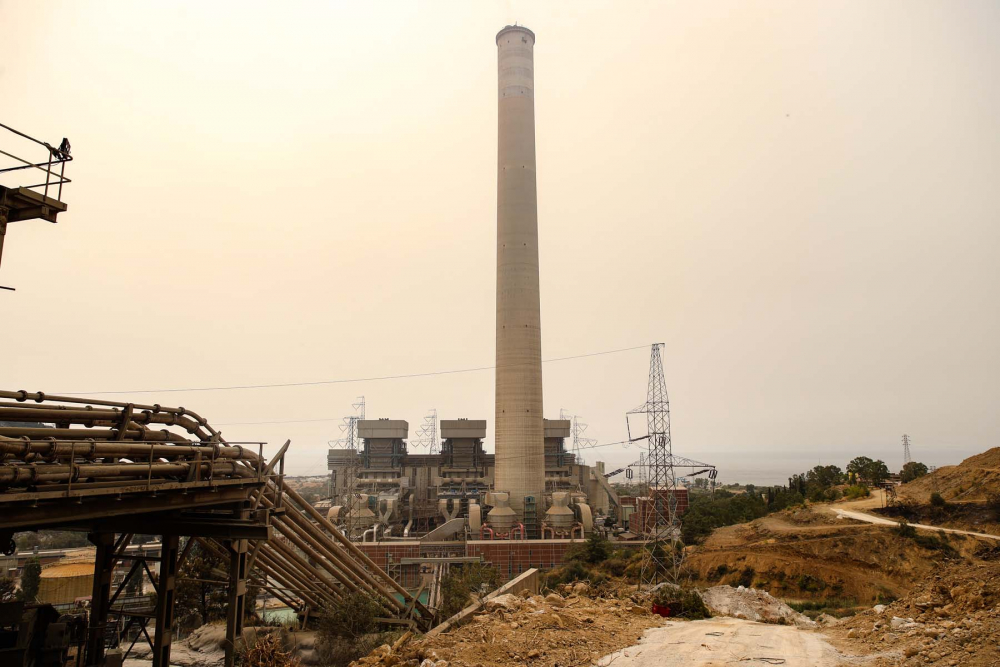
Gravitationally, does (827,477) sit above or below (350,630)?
above

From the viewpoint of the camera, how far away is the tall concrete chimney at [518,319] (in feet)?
186

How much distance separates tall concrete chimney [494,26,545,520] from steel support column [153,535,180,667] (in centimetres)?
4215

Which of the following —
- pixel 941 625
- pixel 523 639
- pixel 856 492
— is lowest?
pixel 523 639

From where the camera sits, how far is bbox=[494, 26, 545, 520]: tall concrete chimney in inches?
2227

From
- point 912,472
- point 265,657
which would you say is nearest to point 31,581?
point 265,657

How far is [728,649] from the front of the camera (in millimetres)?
15555

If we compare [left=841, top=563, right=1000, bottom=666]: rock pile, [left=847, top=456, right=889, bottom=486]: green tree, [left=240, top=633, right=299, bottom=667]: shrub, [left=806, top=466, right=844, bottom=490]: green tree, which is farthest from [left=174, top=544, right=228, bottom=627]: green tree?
[left=847, top=456, right=889, bottom=486]: green tree

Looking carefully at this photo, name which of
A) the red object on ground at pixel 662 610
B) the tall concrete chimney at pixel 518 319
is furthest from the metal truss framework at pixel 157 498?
the tall concrete chimney at pixel 518 319

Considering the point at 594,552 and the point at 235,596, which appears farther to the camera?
the point at 594,552

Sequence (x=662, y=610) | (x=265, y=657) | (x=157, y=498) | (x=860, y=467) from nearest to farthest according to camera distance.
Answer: (x=157, y=498)
(x=265, y=657)
(x=662, y=610)
(x=860, y=467)

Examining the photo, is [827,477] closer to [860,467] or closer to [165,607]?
[860,467]

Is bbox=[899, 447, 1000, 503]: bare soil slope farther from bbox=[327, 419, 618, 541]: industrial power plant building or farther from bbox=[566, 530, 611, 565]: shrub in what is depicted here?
bbox=[327, 419, 618, 541]: industrial power plant building

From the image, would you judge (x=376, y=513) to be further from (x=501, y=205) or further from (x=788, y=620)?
(x=788, y=620)

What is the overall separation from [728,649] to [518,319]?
4224cm
